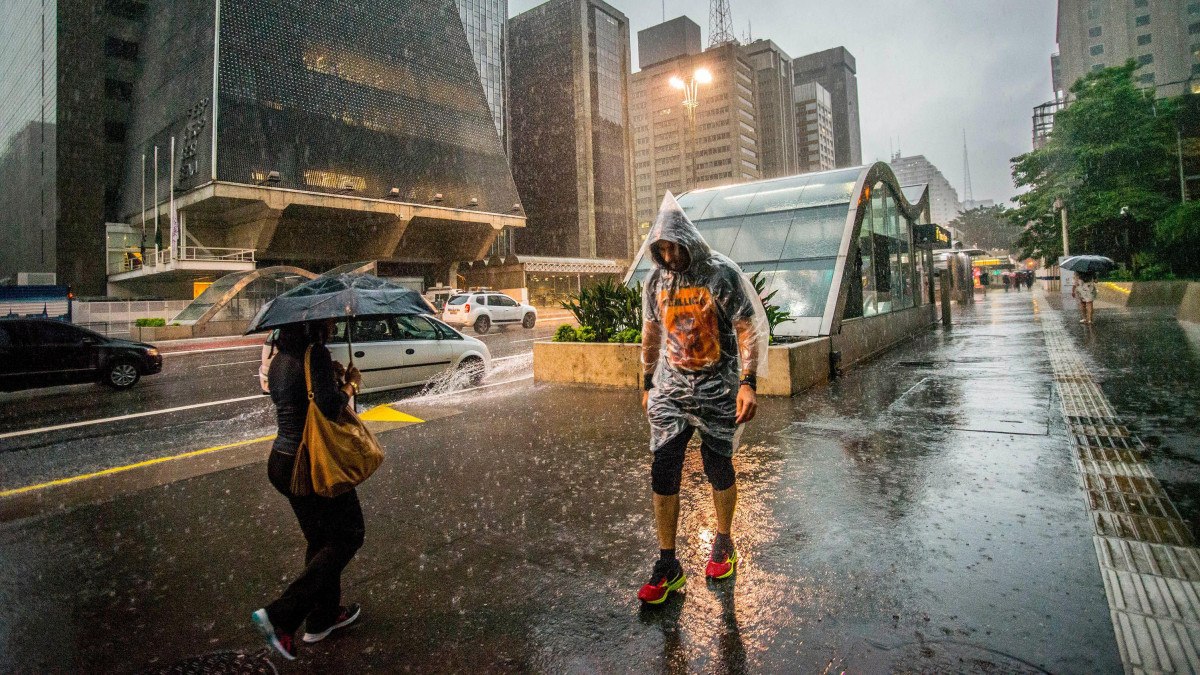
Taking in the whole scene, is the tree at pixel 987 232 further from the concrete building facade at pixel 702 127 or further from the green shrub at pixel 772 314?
the green shrub at pixel 772 314

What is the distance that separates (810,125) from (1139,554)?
191899mm

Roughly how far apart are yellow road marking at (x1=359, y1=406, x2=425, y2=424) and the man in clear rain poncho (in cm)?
511

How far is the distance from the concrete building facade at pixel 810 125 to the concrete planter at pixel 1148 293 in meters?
161

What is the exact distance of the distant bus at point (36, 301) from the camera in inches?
964

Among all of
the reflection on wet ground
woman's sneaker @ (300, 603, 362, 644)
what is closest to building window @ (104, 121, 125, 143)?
woman's sneaker @ (300, 603, 362, 644)

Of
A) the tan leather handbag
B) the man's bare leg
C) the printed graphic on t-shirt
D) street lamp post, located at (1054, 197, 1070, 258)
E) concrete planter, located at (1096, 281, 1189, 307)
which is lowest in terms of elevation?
the man's bare leg

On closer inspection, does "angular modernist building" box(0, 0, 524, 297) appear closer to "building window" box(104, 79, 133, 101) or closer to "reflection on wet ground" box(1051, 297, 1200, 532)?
"building window" box(104, 79, 133, 101)

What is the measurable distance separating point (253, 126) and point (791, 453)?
42.0m

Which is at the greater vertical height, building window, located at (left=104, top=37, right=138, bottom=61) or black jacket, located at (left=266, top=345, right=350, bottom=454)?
building window, located at (left=104, top=37, right=138, bottom=61)

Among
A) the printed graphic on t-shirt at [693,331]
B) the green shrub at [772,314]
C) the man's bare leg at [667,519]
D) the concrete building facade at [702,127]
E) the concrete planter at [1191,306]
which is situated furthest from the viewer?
the concrete building facade at [702,127]

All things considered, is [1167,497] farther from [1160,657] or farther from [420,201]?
[420,201]

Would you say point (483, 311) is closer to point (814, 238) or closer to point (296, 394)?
point (814, 238)

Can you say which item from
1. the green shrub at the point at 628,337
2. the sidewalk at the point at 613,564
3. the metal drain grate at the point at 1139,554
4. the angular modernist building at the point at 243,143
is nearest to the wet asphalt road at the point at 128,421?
the sidewalk at the point at 613,564

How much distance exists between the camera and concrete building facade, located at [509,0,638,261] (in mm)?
81188
